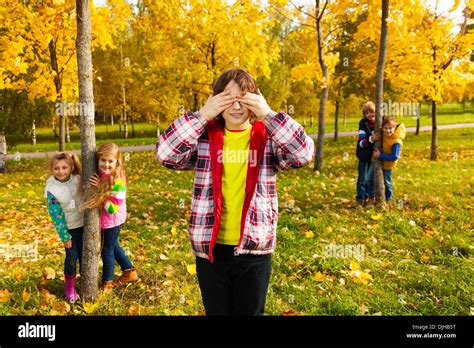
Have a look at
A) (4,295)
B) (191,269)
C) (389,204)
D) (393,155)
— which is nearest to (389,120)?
(393,155)

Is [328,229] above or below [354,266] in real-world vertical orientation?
above

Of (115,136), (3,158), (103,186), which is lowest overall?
(3,158)

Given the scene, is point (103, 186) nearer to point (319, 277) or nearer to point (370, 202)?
point (319, 277)

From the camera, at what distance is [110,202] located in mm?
3967

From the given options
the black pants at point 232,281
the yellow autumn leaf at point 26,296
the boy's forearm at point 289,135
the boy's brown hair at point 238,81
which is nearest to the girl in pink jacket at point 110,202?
the yellow autumn leaf at point 26,296

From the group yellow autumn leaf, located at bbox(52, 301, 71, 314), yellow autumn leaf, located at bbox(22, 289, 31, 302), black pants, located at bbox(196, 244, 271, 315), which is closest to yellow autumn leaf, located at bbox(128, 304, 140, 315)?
yellow autumn leaf, located at bbox(52, 301, 71, 314)

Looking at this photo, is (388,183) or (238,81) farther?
(388,183)

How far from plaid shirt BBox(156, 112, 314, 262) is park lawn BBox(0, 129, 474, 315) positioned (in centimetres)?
171

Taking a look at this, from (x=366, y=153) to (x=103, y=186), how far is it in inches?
213

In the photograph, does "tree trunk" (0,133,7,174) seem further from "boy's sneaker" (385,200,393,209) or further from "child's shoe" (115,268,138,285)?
"boy's sneaker" (385,200,393,209)

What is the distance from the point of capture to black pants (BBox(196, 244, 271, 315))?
7.65 feet

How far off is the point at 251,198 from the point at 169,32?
1021 centimetres
